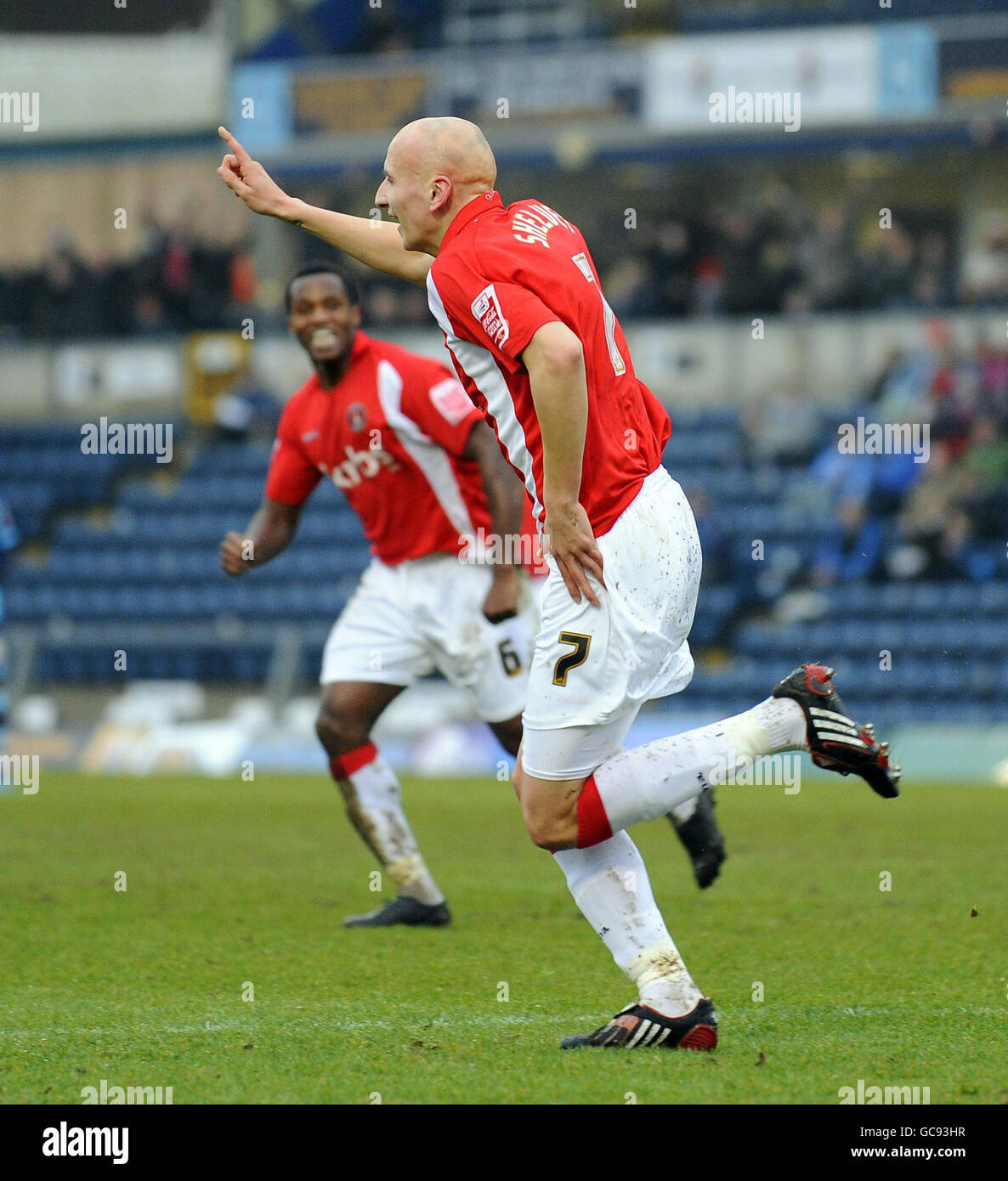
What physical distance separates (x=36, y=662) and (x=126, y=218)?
11402 mm

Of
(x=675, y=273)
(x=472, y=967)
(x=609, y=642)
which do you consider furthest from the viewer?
(x=675, y=273)

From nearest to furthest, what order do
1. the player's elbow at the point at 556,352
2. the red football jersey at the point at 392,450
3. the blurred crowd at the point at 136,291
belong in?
the player's elbow at the point at 556,352, the red football jersey at the point at 392,450, the blurred crowd at the point at 136,291

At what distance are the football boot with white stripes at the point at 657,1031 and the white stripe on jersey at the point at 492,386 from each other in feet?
4.44

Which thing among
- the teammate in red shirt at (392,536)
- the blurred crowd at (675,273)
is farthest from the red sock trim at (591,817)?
the blurred crowd at (675,273)

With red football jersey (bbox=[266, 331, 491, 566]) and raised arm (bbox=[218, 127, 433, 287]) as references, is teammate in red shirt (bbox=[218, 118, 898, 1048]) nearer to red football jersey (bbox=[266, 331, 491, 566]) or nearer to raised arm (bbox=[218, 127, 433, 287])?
raised arm (bbox=[218, 127, 433, 287])

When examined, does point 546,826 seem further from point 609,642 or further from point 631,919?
point 609,642

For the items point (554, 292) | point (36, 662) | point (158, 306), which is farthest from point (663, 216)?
point (554, 292)

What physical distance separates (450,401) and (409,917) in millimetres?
2101

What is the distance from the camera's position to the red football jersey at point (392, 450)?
7.43 m

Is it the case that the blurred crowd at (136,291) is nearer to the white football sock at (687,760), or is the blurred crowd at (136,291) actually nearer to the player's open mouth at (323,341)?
the player's open mouth at (323,341)

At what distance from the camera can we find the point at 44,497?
73.6ft

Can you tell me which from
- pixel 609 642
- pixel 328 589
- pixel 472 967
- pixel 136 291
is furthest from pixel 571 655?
pixel 136 291

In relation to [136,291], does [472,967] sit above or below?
below

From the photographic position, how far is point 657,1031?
15.6 feet
